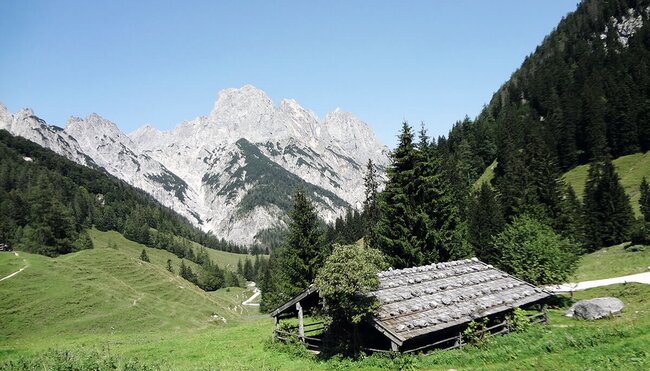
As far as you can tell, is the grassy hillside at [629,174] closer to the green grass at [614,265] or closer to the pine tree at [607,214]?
the pine tree at [607,214]

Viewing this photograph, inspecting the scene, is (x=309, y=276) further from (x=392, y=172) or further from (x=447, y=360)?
(x=447, y=360)

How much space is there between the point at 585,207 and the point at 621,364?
67.4 m

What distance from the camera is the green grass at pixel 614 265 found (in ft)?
144

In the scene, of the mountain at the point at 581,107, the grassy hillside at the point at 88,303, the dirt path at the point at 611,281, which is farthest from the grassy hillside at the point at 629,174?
the grassy hillside at the point at 88,303

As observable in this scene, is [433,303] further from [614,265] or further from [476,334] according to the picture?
[614,265]

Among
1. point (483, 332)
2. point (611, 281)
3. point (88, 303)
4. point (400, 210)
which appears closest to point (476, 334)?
point (483, 332)

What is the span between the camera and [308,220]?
46.1 meters

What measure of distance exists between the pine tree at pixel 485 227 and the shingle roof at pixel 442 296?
35.2 metres

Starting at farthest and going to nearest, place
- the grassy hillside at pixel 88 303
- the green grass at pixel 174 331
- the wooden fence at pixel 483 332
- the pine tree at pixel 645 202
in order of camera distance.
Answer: the pine tree at pixel 645 202
the grassy hillside at pixel 88 303
the wooden fence at pixel 483 332
the green grass at pixel 174 331

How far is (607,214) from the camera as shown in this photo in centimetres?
6969

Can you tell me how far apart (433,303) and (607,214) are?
6057cm

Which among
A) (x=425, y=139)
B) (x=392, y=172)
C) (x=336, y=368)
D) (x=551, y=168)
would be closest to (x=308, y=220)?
(x=392, y=172)

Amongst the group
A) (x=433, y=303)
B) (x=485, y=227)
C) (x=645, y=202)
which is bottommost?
(x=433, y=303)

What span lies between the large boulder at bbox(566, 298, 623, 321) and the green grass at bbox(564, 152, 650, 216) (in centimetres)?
5965
